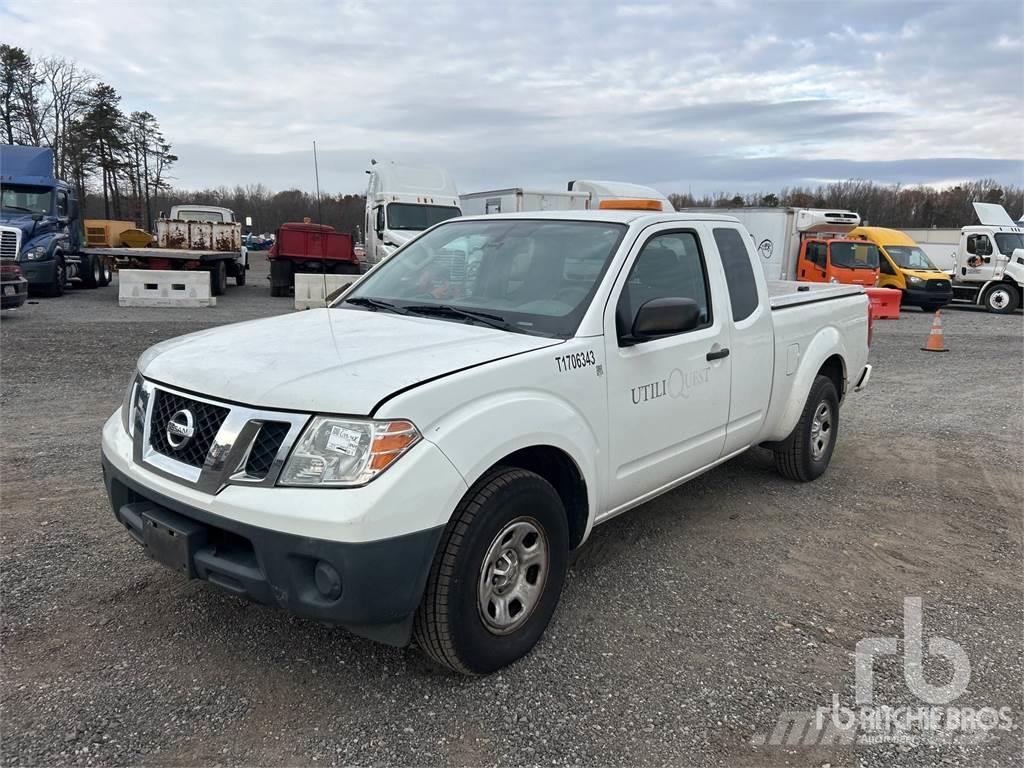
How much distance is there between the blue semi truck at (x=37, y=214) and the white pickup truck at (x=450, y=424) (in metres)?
16.3

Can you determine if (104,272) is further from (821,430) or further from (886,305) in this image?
(821,430)

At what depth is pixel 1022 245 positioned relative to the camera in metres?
21.8

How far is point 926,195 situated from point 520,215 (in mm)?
93742

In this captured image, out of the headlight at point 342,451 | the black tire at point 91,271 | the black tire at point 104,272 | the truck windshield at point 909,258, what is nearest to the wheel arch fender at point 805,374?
the headlight at point 342,451

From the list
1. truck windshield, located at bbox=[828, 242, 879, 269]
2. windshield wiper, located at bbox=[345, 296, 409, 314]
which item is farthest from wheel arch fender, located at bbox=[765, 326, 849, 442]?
truck windshield, located at bbox=[828, 242, 879, 269]

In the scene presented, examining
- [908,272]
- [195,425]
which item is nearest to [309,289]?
[195,425]

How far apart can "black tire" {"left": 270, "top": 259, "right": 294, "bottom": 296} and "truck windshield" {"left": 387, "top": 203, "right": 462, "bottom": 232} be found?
3914mm

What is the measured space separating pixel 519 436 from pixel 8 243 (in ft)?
56.7

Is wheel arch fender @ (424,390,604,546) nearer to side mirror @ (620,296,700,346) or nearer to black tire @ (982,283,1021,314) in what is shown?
side mirror @ (620,296,700,346)

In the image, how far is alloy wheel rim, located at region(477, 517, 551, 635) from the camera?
2.82 m

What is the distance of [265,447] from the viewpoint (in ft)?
8.29

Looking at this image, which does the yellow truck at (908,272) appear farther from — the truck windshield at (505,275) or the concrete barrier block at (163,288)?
the truck windshield at (505,275)

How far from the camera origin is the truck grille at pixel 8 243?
1567 cm

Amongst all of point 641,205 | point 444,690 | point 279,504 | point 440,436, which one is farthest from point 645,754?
point 641,205
